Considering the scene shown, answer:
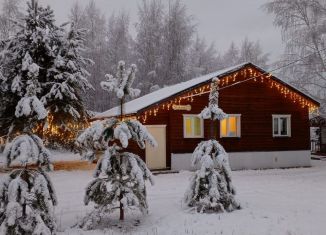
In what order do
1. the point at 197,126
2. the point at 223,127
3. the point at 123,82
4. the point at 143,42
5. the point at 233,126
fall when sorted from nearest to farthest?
1. the point at 123,82
2. the point at 197,126
3. the point at 223,127
4. the point at 233,126
5. the point at 143,42

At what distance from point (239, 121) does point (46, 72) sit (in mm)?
11932

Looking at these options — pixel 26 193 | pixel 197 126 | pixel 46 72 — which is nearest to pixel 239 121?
pixel 197 126

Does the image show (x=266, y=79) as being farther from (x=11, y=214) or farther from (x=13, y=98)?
(x=11, y=214)

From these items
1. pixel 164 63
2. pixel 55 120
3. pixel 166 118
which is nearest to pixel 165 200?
pixel 166 118

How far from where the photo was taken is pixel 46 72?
2438 cm

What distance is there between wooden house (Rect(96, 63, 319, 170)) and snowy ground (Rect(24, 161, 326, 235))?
3.78 m

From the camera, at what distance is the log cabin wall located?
22469 millimetres

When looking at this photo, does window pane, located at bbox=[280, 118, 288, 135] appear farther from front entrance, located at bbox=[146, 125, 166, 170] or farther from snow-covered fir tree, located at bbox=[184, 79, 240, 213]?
snow-covered fir tree, located at bbox=[184, 79, 240, 213]

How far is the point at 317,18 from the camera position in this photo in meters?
27.5

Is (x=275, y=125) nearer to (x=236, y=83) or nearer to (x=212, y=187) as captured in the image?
Result: (x=236, y=83)

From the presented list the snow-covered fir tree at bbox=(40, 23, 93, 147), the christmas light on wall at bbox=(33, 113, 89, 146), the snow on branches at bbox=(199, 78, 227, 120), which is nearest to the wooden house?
the snow-covered fir tree at bbox=(40, 23, 93, 147)

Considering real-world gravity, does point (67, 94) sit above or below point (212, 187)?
above

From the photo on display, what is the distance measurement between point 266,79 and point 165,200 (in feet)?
44.0

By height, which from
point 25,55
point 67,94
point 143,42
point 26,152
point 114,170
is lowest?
point 114,170
